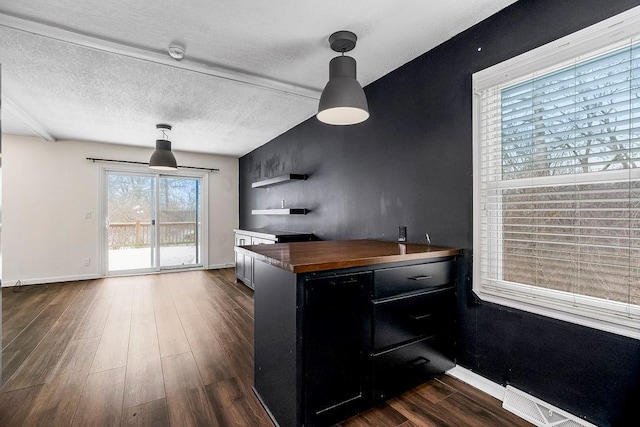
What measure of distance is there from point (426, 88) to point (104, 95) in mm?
3330

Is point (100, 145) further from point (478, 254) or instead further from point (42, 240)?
point (478, 254)

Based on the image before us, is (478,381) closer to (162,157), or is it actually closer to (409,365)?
(409,365)

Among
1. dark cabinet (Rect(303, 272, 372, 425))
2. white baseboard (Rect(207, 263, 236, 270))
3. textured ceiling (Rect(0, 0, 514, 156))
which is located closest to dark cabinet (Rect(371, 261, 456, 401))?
dark cabinet (Rect(303, 272, 372, 425))

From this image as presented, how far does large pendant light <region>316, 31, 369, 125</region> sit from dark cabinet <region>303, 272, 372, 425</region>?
110 centimetres

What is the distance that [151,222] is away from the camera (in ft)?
19.3

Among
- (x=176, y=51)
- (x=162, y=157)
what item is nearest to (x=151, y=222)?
(x=162, y=157)

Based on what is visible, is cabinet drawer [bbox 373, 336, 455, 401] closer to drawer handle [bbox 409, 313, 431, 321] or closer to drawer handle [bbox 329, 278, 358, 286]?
drawer handle [bbox 409, 313, 431, 321]

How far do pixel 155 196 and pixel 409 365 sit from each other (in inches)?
220

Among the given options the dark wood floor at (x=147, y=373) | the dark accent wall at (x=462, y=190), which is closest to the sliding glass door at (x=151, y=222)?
the dark wood floor at (x=147, y=373)

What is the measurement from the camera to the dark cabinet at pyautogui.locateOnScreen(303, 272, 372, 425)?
162 cm

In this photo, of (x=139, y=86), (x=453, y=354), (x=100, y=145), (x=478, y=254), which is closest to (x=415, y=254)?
(x=478, y=254)

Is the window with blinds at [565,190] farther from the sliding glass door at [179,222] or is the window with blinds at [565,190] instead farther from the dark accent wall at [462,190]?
the sliding glass door at [179,222]

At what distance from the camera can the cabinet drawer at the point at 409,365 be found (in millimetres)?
1884

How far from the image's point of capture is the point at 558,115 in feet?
5.84
